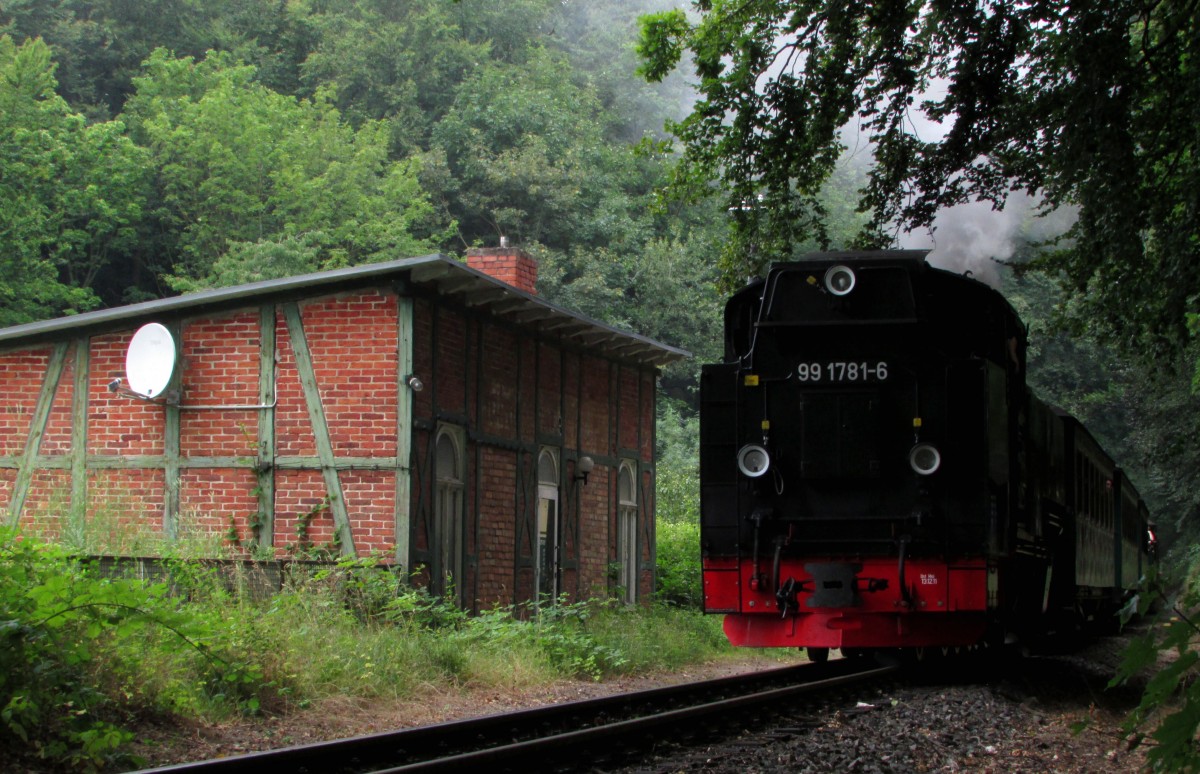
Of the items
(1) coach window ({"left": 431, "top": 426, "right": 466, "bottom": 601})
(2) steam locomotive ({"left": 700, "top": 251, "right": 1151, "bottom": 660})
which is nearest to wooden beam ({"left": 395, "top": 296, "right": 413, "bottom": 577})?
(1) coach window ({"left": 431, "top": 426, "right": 466, "bottom": 601})

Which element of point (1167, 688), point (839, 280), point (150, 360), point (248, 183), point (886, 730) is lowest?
point (886, 730)

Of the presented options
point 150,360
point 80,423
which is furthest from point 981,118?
point 80,423

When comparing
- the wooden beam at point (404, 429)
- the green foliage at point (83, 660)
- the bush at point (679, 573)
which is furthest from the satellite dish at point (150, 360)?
the bush at point (679, 573)

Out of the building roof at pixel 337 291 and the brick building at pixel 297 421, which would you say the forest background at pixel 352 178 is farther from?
the building roof at pixel 337 291

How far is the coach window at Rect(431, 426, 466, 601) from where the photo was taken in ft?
49.4

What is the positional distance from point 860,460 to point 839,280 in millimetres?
1484

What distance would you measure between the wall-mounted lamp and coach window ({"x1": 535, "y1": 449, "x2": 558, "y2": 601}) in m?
0.48

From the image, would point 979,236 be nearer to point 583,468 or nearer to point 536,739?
point 583,468

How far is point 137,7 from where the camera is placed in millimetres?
50125

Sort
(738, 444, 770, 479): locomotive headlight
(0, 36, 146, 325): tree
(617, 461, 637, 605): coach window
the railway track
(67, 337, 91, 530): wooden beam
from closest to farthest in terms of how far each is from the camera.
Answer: the railway track
(738, 444, 770, 479): locomotive headlight
(67, 337, 91, 530): wooden beam
(617, 461, 637, 605): coach window
(0, 36, 146, 325): tree

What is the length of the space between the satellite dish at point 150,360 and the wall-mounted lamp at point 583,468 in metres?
6.15

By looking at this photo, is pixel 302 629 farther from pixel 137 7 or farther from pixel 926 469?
pixel 137 7

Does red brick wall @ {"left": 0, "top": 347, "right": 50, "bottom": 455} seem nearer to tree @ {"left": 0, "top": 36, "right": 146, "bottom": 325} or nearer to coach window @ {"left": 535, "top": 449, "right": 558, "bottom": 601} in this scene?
coach window @ {"left": 535, "top": 449, "right": 558, "bottom": 601}

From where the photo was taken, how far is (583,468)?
61.7 ft
